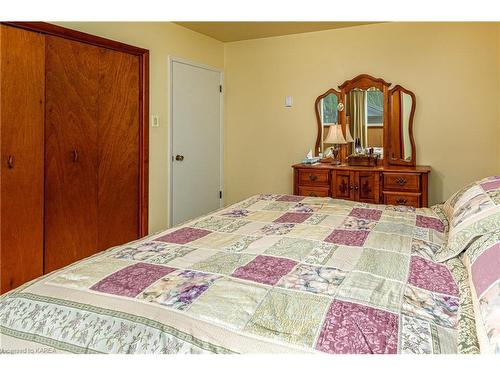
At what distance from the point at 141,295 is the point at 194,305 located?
6.3 inches

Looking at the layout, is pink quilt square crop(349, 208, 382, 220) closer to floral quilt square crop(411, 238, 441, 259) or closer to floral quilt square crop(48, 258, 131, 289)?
A: floral quilt square crop(411, 238, 441, 259)

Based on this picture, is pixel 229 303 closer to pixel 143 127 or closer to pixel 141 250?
pixel 141 250

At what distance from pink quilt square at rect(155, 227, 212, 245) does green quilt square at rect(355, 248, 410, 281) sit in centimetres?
69

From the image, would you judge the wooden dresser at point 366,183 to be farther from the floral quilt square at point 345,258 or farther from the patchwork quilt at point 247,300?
the floral quilt square at point 345,258

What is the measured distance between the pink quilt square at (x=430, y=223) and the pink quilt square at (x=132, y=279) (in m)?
1.26

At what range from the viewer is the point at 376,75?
3650mm

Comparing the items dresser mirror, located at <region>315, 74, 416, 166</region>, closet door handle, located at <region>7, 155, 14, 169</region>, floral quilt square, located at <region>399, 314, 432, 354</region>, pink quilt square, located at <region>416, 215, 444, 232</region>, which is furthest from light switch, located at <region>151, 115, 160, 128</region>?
floral quilt square, located at <region>399, 314, 432, 354</region>

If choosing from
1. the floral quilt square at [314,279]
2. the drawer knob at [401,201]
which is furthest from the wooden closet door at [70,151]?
the drawer knob at [401,201]

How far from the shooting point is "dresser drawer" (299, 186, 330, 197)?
3551 millimetres

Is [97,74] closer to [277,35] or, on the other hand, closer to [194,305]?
[277,35]

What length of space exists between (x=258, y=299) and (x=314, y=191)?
106 inches
